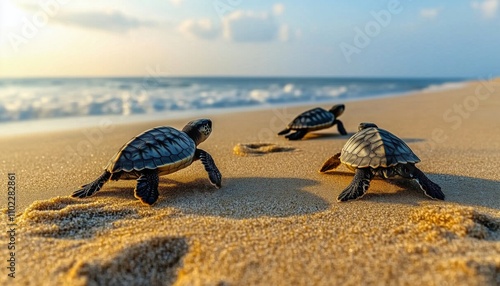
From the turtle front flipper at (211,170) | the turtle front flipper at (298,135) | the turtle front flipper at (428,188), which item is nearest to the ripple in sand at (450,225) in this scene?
the turtle front flipper at (428,188)

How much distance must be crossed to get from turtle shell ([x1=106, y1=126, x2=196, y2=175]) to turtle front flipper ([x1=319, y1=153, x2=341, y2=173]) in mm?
1590

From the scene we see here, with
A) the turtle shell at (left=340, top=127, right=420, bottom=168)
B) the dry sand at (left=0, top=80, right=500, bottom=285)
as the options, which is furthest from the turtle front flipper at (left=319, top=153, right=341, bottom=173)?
the turtle shell at (left=340, top=127, right=420, bottom=168)

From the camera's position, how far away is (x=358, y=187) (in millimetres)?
3426

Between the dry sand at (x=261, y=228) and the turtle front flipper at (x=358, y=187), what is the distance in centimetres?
7

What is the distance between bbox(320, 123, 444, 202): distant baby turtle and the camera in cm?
339

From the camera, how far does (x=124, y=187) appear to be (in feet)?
12.9

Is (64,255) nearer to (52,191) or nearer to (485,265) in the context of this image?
(52,191)

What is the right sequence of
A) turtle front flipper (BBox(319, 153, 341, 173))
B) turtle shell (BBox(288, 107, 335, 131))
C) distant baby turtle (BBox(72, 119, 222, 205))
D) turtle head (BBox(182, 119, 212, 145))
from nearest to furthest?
distant baby turtle (BBox(72, 119, 222, 205)) → turtle front flipper (BBox(319, 153, 341, 173)) → turtle head (BBox(182, 119, 212, 145)) → turtle shell (BBox(288, 107, 335, 131))

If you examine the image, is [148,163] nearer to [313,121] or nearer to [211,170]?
[211,170]

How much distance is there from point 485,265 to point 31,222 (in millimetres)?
3210

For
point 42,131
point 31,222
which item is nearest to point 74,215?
point 31,222

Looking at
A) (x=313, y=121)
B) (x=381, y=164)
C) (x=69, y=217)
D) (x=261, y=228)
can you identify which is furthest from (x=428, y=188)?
(x=313, y=121)

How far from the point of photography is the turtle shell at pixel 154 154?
3.50 meters

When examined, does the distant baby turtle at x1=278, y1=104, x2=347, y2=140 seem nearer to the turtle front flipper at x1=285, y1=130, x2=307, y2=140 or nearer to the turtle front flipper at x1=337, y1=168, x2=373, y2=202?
the turtle front flipper at x1=285, y1=130, x2=307, y2=140
